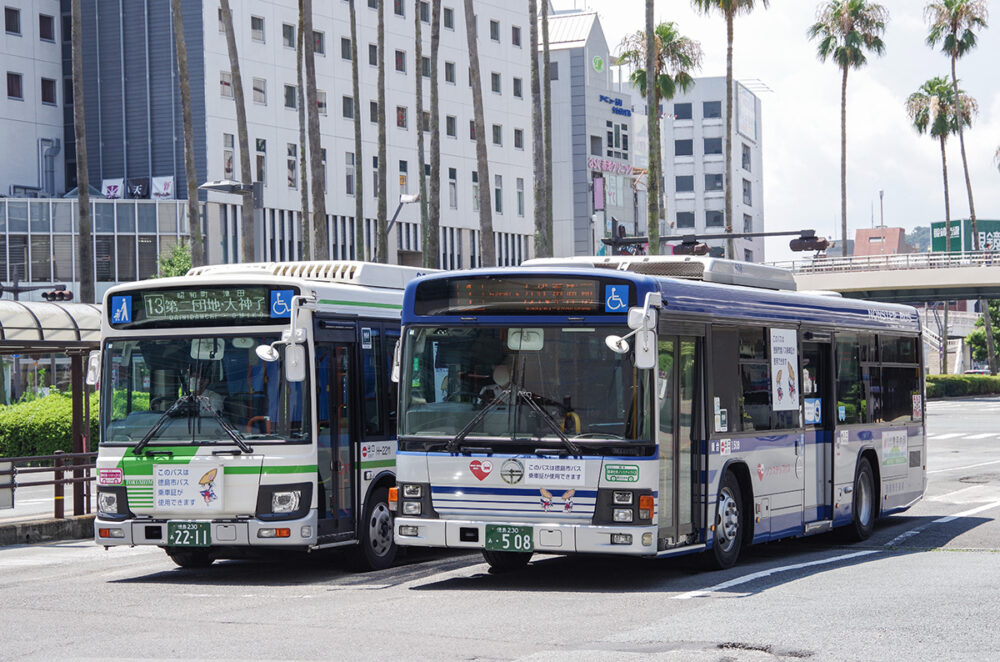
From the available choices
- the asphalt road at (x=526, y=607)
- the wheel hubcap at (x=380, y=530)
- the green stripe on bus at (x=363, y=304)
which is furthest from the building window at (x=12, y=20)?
the wheel hubcap at (x=380, y=530)

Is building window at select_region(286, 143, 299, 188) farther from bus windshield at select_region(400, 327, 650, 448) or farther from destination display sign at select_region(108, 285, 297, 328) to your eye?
bus windshield at select_region(400, 327, 650, 448)

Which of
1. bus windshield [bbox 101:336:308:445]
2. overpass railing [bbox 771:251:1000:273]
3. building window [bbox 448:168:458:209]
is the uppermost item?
building window [bbox 448:168:458:209]

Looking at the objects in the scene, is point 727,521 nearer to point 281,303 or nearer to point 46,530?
point 281,303

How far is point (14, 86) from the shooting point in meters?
68.4

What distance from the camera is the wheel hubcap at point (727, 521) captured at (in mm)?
14039

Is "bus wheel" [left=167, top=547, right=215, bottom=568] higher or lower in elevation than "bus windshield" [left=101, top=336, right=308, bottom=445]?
lower

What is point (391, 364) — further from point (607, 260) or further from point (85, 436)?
point (85, 436)

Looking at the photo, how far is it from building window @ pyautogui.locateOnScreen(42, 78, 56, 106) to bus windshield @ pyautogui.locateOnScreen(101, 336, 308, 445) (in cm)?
5925

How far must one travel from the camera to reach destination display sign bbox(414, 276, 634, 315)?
12898 millimetres

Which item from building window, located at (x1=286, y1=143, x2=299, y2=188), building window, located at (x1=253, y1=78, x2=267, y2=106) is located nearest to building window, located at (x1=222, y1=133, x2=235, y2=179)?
building window, located at (x1=253, y1=78, x2=267, y2=106)

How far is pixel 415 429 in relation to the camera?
13.4m

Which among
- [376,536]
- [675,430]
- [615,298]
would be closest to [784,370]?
[675,430]

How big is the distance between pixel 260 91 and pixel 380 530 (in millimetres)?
56410

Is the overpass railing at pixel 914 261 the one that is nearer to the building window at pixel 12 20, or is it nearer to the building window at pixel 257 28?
the building window at pixel 257 28
